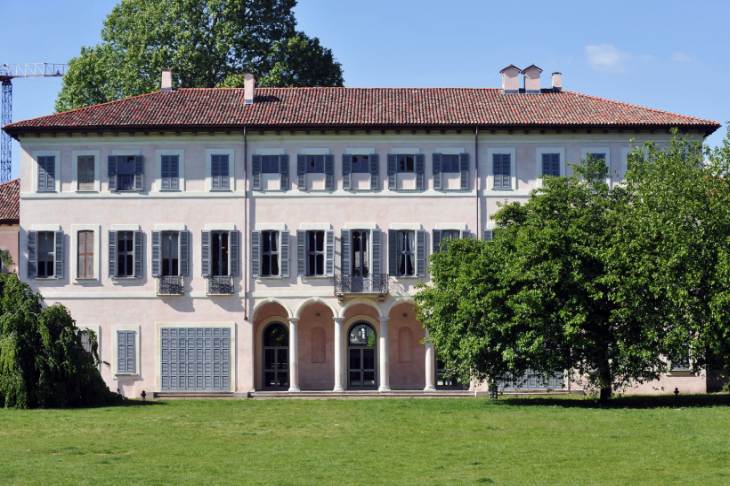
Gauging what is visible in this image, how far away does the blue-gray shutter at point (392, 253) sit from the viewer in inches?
1934

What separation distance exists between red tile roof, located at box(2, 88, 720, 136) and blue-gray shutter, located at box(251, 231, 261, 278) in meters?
4.20

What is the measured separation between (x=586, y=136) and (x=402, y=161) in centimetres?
722

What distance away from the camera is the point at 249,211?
49.3 m

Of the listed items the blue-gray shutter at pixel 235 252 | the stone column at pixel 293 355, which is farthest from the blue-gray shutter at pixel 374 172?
the stone column at pixel 293 355

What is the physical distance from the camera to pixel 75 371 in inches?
1559

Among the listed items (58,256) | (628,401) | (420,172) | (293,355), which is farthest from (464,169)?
(58,256)

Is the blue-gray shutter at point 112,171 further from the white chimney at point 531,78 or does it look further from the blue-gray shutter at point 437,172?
the white chimney at point 531,78

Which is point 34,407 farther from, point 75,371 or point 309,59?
point 309,59

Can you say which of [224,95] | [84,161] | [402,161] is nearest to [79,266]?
[84,161]

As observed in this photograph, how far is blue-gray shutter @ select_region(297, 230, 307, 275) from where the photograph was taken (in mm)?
49156

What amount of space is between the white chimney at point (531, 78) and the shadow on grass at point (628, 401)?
13.8 meters

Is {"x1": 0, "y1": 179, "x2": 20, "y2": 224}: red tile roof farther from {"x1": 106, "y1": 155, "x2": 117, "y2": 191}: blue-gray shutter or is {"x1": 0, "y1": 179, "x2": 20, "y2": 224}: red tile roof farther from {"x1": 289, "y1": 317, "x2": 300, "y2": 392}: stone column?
{"x1": 289, "y1": 317, "x2": 300, "y2": 392}: stone column

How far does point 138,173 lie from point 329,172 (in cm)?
743

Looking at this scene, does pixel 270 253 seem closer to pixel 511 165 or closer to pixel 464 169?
pixel 464 169
